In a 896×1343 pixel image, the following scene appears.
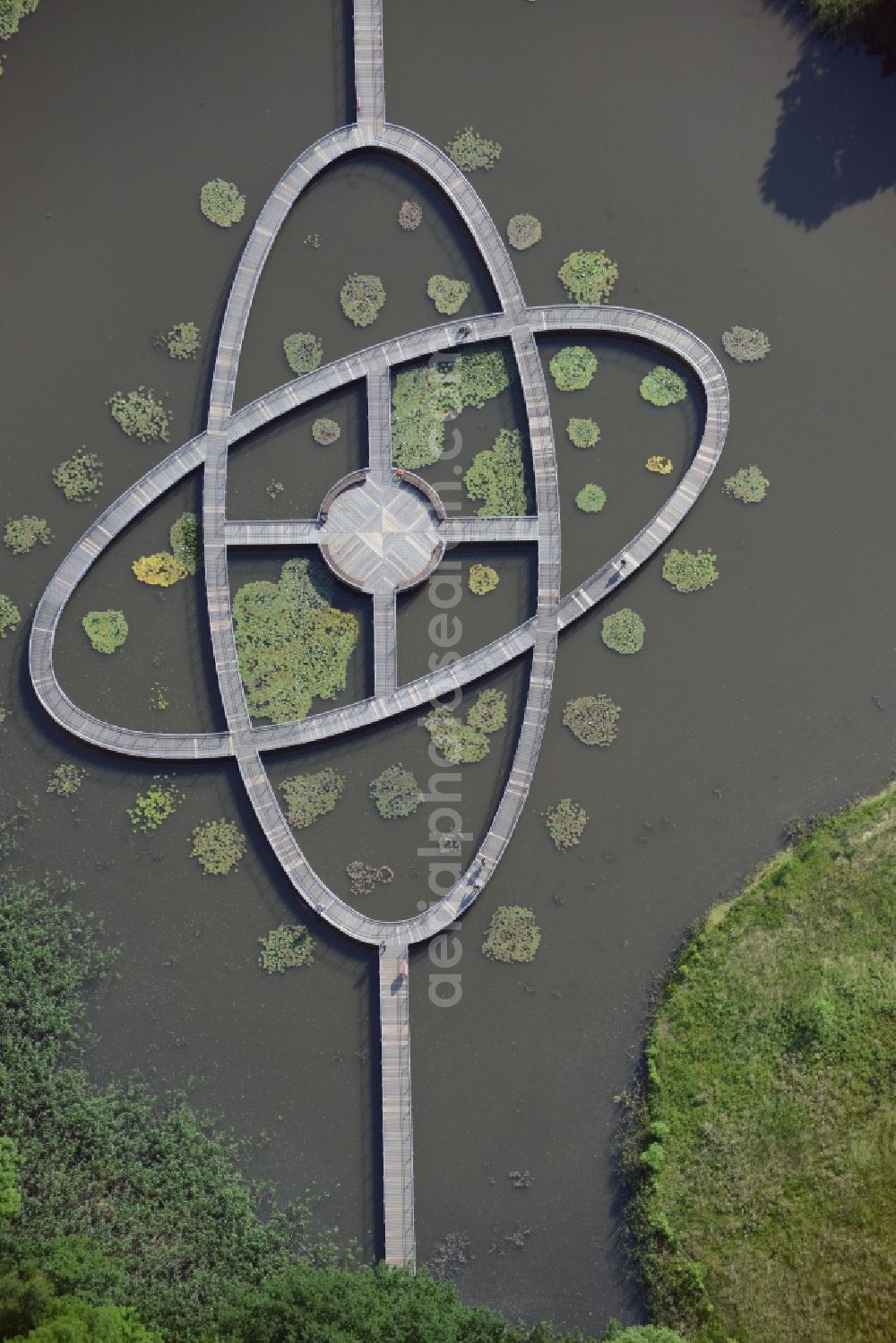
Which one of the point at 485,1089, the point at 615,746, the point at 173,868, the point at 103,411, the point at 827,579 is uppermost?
the point at 103,411

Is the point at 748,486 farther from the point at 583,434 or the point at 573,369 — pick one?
the point at 573,369

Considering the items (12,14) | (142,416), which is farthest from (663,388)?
(12,14)

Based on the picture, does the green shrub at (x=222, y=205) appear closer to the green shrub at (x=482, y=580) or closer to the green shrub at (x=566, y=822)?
the green shrub at (x=482, y=580)

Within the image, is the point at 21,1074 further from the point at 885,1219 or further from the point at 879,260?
the point at 879,260

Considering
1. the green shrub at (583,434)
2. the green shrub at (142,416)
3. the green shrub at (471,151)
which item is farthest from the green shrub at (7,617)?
the green shrub at (471,151)

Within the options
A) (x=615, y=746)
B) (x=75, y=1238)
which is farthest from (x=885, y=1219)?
(x=75, y=1238)

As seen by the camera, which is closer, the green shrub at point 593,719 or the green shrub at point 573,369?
the green shrub at point 593,719
